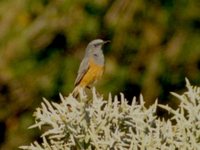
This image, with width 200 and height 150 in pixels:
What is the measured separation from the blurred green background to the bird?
137 cm

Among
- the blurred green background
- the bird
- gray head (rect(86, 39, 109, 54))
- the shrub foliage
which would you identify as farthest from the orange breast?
the blurred green background

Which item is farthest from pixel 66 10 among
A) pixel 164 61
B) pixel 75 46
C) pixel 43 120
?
pixel 43 120

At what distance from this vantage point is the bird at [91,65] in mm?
2836

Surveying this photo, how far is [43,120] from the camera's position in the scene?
1.77 meters

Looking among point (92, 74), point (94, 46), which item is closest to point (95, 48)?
point (94, 46)

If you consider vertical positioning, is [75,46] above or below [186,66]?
above

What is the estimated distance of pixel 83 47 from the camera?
4723 millimetres

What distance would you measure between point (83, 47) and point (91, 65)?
5.84ft

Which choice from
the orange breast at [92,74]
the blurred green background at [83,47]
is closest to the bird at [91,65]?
the orange breast at [92,74]

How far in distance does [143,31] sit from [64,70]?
48 centimetres

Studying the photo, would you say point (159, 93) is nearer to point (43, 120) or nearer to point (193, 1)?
point (193, 1)

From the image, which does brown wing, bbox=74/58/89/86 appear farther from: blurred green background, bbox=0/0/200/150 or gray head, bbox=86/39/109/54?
blurred green background, bbox=0/0/200/150

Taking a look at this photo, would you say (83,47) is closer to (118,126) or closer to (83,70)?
(83,70)

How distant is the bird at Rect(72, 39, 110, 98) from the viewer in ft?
9.30
